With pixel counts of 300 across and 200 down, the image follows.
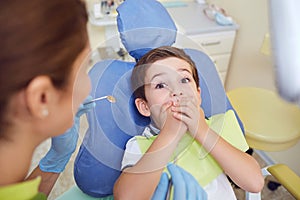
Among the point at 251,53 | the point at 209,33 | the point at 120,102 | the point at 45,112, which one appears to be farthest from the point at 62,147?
the point at 251,53

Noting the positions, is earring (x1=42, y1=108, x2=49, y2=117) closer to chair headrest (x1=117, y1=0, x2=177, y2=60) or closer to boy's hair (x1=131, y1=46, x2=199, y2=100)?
boy's hair (x1=131, y1=46, x2=199, y2=100)

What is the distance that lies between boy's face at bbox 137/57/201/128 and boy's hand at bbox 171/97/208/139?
1 centimetres

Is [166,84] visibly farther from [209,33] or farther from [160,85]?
[209,33]

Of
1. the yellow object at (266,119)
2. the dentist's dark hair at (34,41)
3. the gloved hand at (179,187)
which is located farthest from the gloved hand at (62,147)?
the yellow object at (266,119)

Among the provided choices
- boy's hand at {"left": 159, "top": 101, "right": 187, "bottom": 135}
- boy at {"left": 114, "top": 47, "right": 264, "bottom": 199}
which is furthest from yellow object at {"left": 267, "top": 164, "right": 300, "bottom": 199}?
boy's hand at {"left": 159, "top": 101, "right": 187, "bottom": 135}

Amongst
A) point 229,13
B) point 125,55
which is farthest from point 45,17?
point 229,13

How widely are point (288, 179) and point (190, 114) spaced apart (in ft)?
2.24

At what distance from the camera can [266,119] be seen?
4.90ft

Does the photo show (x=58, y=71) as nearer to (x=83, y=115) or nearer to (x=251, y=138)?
(x=83, y=115)

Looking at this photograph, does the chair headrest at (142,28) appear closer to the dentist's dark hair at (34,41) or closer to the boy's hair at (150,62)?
the boy's hair at (150,62)

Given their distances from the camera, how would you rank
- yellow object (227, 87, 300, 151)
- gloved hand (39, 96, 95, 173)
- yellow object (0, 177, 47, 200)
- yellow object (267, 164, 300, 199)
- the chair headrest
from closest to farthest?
yellow object (0, 177, 47, 200) → gloved hand (39, 96, 95, 173) → the chair headrest → yellow object (267, 164, 300, 199) → yellow object (227, 87, 300, 151)

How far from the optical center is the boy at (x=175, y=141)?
0.80 meters

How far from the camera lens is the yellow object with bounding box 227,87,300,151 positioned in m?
1.41

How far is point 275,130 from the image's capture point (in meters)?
1.43
